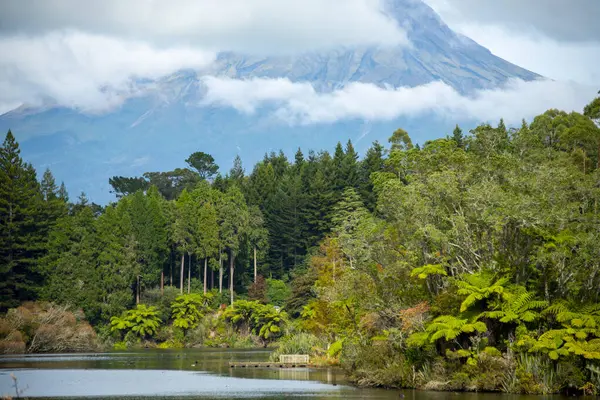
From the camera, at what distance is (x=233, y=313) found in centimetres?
8819

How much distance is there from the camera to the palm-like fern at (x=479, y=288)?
1293 inches

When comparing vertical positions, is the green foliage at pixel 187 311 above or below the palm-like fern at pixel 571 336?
below

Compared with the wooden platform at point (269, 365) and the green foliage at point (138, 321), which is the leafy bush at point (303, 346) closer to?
the wooden platform at point (269, 365)

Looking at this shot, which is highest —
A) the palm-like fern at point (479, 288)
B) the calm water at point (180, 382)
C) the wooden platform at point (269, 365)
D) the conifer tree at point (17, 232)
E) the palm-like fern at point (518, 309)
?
the conifer tree at point (17, 232)

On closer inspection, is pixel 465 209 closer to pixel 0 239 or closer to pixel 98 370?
pixel 98 370

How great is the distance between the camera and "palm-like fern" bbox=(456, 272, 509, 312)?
3284 cm

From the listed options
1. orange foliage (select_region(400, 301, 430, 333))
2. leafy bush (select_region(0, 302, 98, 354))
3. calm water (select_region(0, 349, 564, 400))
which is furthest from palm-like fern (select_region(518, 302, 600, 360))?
leafy bush (select_region(0, 302, 98, 354))

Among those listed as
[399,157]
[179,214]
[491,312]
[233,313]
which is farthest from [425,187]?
[179,214]

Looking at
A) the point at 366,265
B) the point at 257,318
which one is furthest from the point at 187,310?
the point at 366,265

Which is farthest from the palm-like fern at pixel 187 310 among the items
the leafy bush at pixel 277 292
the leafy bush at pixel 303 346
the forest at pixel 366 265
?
the leafy bush at pixel 303 346

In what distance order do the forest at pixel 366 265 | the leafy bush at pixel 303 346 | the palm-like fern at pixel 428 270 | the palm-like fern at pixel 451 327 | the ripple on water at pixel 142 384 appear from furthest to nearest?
1. the leafy bush at pixel 303 346
2. the palm-like fern at pixel 428 270
3. the ripple on water at pixel 142 384
4. the forest at pixel 366 265
5. the palm-like fern at pixel 451 327

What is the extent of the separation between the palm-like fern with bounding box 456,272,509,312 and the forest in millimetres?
157

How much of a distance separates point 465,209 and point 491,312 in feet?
22.6

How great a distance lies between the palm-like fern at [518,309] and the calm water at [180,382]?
3351mm
